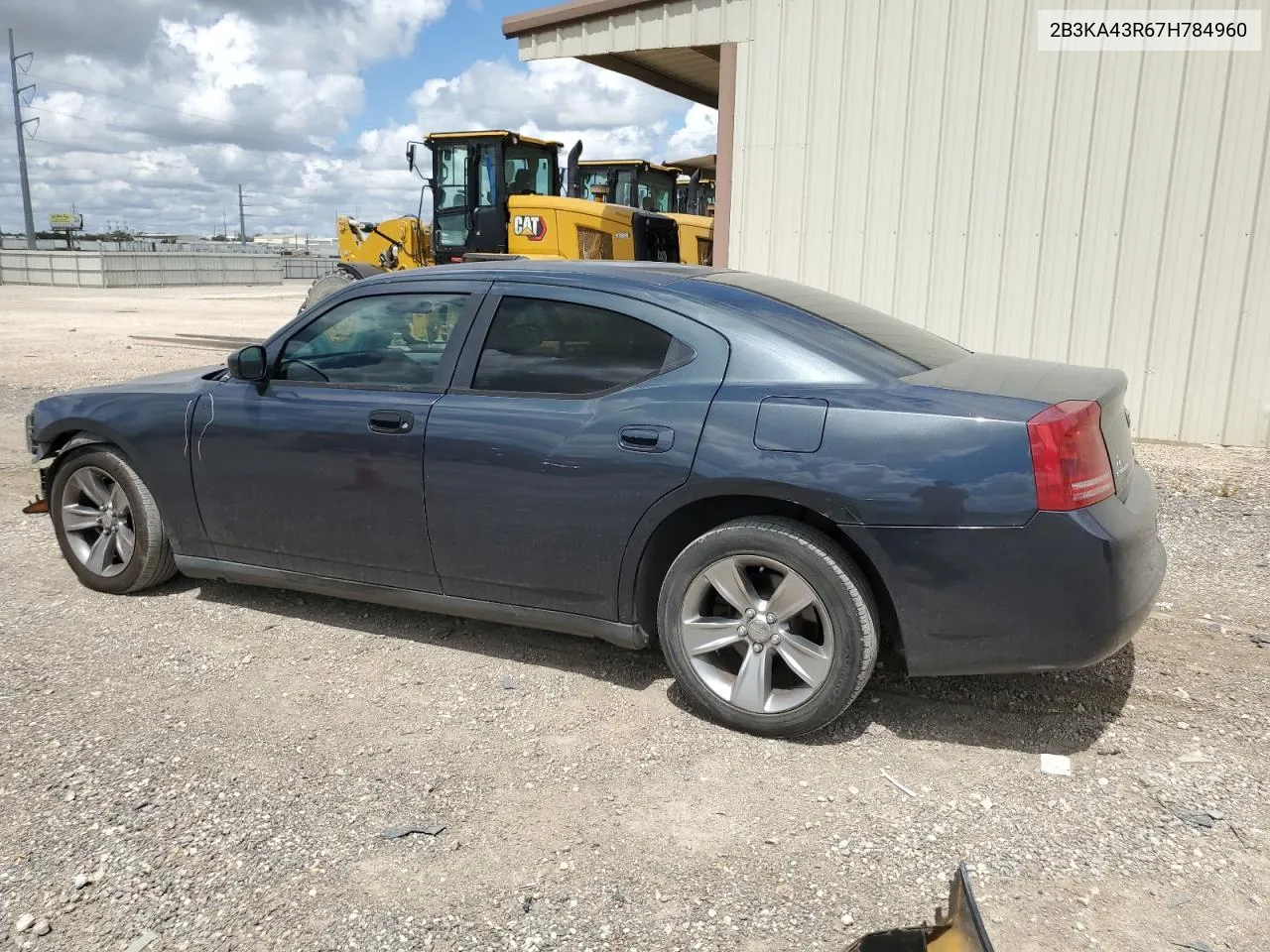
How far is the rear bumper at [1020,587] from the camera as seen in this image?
299 cm

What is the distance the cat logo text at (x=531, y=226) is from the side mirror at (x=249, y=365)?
9647 mm

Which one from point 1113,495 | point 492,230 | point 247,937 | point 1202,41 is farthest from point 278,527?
point 492,230

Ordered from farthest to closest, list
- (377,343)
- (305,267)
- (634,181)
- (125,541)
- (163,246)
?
(163,246) → (305,267) → (634,181) → (125,541) → (377,343)

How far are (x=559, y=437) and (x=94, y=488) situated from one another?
254cm

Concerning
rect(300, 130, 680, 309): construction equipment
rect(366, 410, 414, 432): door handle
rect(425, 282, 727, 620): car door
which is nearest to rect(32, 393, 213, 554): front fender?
rect(366, 410, 414, 432): door handle

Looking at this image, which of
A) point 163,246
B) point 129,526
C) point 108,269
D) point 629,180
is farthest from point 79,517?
point 163,246

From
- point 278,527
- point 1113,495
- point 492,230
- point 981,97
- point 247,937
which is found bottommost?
point 247,937

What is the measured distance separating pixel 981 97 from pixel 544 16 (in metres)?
4.41

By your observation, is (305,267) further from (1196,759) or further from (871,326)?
(1196,759)

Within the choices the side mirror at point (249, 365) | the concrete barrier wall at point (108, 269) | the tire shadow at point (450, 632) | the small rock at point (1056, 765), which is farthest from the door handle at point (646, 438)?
the concrete barrier wall at point (108, 269)

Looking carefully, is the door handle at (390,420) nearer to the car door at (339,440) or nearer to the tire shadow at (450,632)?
the car door at (339,440)

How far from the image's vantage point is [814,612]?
131 inches

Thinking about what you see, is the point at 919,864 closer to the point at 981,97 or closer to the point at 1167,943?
the point at 1167,943

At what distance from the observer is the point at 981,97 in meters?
8.54
